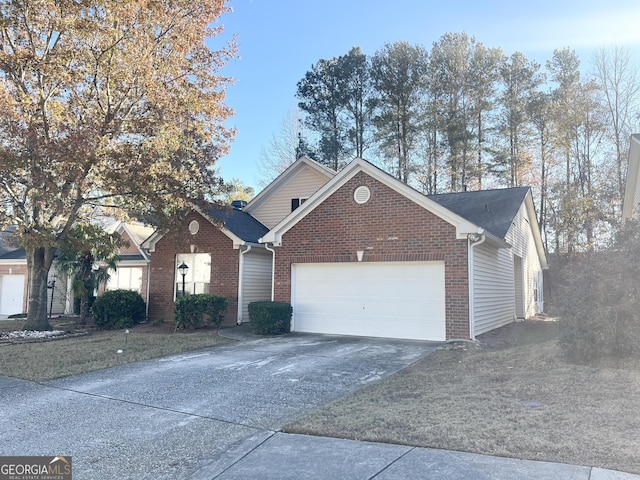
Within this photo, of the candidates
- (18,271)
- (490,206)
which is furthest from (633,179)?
(18,271)

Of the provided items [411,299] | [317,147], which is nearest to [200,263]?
[411,299]

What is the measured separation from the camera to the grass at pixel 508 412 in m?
4.20

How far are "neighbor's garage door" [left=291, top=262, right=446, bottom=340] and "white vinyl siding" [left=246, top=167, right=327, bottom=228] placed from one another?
20.5 ft

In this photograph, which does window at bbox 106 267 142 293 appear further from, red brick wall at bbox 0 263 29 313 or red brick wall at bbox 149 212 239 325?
red brick wall at bbox 0 263 29 313

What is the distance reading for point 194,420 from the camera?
18.0 feet

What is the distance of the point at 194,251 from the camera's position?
16672mm

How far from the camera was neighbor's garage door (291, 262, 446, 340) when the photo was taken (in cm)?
1191

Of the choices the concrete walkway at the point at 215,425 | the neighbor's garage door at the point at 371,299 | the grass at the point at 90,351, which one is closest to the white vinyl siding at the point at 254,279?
the grass at the point at 90,351

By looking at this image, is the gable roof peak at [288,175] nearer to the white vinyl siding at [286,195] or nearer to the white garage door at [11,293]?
the white vinyl siding at [286,195]

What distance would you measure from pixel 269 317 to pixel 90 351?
4.60 meters

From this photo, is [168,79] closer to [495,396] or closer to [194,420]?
[194,420]

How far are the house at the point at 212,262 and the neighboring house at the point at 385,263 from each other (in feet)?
7.01

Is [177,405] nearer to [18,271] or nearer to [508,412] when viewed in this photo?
[508,412]

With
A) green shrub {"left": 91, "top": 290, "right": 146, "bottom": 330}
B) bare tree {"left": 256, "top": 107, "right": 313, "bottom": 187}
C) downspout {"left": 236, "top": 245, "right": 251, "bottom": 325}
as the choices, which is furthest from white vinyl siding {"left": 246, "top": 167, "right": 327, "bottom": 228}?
bare tree {"left": 256, "top": 107, "right": 313, "bottom": 187}
